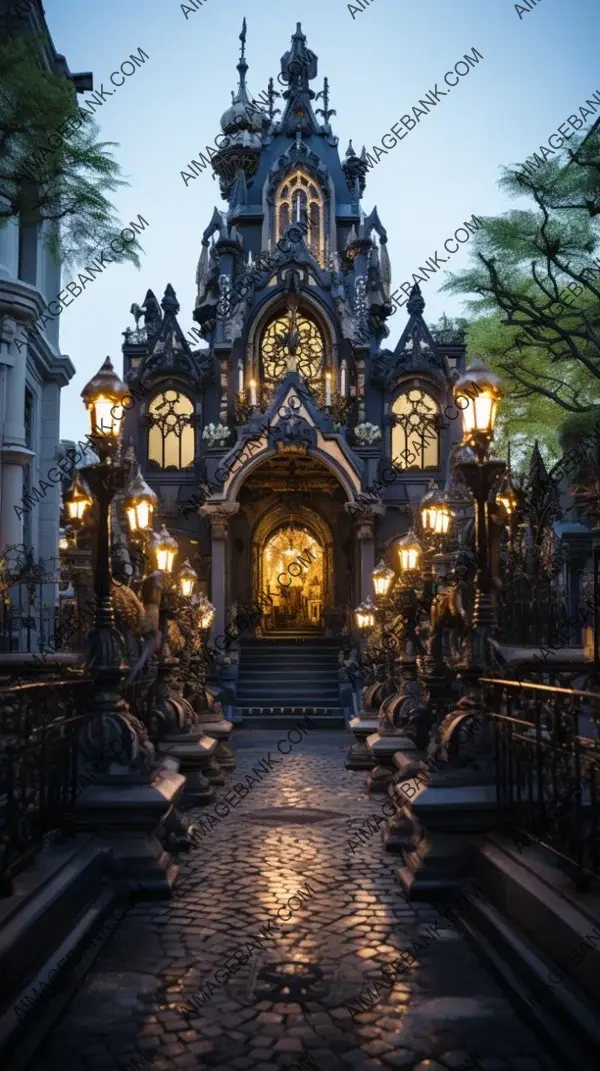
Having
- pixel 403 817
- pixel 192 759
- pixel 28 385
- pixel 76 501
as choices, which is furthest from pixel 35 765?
pixel 28 385

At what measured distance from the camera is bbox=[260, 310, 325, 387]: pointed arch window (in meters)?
33.6

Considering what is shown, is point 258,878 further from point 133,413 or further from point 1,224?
point 133,413

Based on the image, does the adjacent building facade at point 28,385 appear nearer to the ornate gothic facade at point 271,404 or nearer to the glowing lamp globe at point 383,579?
the ornate gothic facade at point 271,404

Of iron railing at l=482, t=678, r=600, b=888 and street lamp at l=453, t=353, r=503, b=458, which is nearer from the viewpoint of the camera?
iron railing at l=482, t=678, r=600, b=888

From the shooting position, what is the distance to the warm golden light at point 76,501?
500 inches

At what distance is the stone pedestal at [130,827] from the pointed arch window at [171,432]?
1054 inches

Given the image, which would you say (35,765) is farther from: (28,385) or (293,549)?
(293,549)

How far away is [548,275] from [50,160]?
47.6 ft

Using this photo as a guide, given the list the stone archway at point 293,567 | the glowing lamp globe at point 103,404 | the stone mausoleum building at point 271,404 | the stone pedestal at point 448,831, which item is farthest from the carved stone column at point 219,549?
the stone pedestal at point 448,831

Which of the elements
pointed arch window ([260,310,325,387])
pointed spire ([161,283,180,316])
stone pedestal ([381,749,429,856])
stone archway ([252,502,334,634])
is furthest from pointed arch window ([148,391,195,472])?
stone pedestal ([381,749,429,856])

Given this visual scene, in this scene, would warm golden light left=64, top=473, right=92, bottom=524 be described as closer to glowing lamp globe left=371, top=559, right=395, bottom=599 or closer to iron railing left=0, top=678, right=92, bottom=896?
iron railing left=0, top=678, right=92, bottom=896

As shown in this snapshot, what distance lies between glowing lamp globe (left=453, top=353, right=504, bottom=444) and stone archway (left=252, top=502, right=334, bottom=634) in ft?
82.6

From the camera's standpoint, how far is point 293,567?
34.4 meters

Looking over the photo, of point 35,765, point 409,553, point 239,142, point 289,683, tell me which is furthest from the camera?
point 239,142
